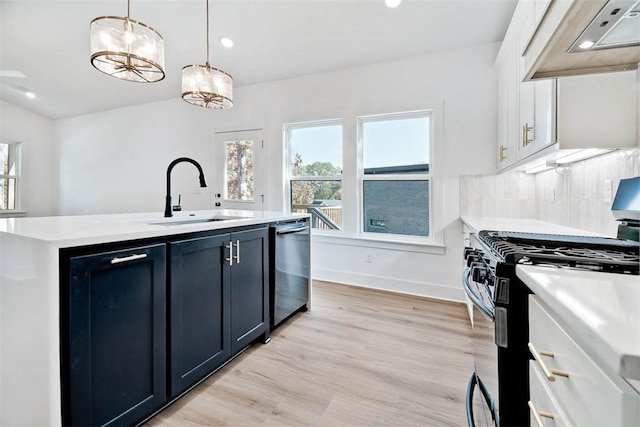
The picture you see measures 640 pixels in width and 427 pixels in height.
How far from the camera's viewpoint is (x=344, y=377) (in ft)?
6.05

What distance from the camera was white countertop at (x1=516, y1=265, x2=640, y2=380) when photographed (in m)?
0.37

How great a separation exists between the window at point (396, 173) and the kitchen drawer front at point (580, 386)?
282cm

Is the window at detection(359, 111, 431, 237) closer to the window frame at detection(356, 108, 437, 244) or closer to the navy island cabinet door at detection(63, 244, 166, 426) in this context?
the window frame at detection(356, 108, 437, 244)

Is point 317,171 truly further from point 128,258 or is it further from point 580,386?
point 580,386

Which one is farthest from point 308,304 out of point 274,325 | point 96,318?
point 96,318

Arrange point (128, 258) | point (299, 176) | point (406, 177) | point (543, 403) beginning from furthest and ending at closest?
point (299, 176), point (406, 177), point (128, 258), point (543, 403)

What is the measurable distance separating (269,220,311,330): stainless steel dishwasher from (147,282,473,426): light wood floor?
0.18m

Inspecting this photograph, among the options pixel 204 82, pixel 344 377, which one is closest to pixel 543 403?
pixel 344 377

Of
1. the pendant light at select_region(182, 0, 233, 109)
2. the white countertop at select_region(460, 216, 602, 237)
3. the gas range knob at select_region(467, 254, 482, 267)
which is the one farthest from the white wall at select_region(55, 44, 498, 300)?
the gas range knob at select_region(467, 254, 482, 267)

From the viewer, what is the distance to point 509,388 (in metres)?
0.86

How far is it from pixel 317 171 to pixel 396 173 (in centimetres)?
111

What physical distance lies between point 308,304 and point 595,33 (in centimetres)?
266

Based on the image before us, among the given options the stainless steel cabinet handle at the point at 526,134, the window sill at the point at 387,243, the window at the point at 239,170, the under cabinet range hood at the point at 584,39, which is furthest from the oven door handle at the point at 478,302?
the window at the point at 239,170

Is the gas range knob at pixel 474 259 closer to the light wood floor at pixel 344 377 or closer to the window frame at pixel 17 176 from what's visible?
the light wood floor at pixel 344 377
